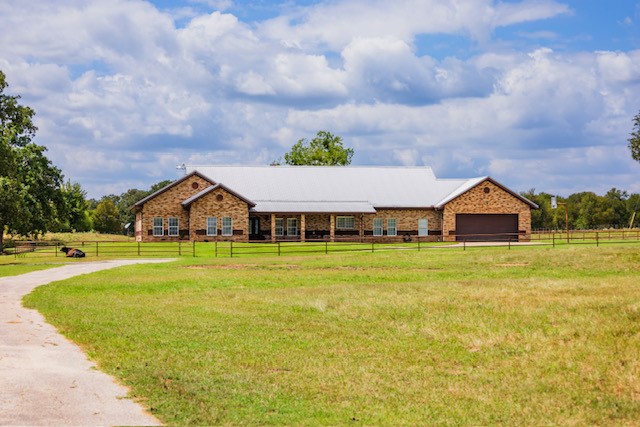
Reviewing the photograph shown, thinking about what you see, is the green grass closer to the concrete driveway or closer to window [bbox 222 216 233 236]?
the concrete driveway

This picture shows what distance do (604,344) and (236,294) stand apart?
13.7 metres

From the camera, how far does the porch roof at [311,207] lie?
67250mm

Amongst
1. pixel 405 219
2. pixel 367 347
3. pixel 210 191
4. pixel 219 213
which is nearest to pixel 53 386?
pixel 367 347

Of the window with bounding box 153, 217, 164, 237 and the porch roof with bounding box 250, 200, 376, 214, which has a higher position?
the porch roof with bounding box 250, 200, 376, 214

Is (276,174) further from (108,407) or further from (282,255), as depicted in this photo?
(108,407)

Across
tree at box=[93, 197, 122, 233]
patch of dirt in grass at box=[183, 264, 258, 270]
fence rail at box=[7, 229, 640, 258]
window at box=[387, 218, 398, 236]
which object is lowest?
patch of dirt in grass at box=[183, 264, 258, 270]

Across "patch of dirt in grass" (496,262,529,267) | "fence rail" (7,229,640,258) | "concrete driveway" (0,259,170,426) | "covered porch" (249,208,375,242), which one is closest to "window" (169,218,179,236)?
"fence rail" (7,229,640,258)

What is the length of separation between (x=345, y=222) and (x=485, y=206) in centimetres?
1268

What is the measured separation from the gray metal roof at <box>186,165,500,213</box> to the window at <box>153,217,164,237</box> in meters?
5.77

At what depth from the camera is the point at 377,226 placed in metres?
70.9

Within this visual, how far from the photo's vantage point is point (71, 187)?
106 meters

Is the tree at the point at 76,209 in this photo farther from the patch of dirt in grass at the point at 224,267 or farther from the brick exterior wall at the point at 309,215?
the patch of dirt in grass at the point at 224,267

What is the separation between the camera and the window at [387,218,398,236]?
7112 cm

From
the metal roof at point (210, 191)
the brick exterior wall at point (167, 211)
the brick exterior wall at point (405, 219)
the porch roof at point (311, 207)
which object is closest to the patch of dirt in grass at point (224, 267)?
the metal roof at point (210, 191)
